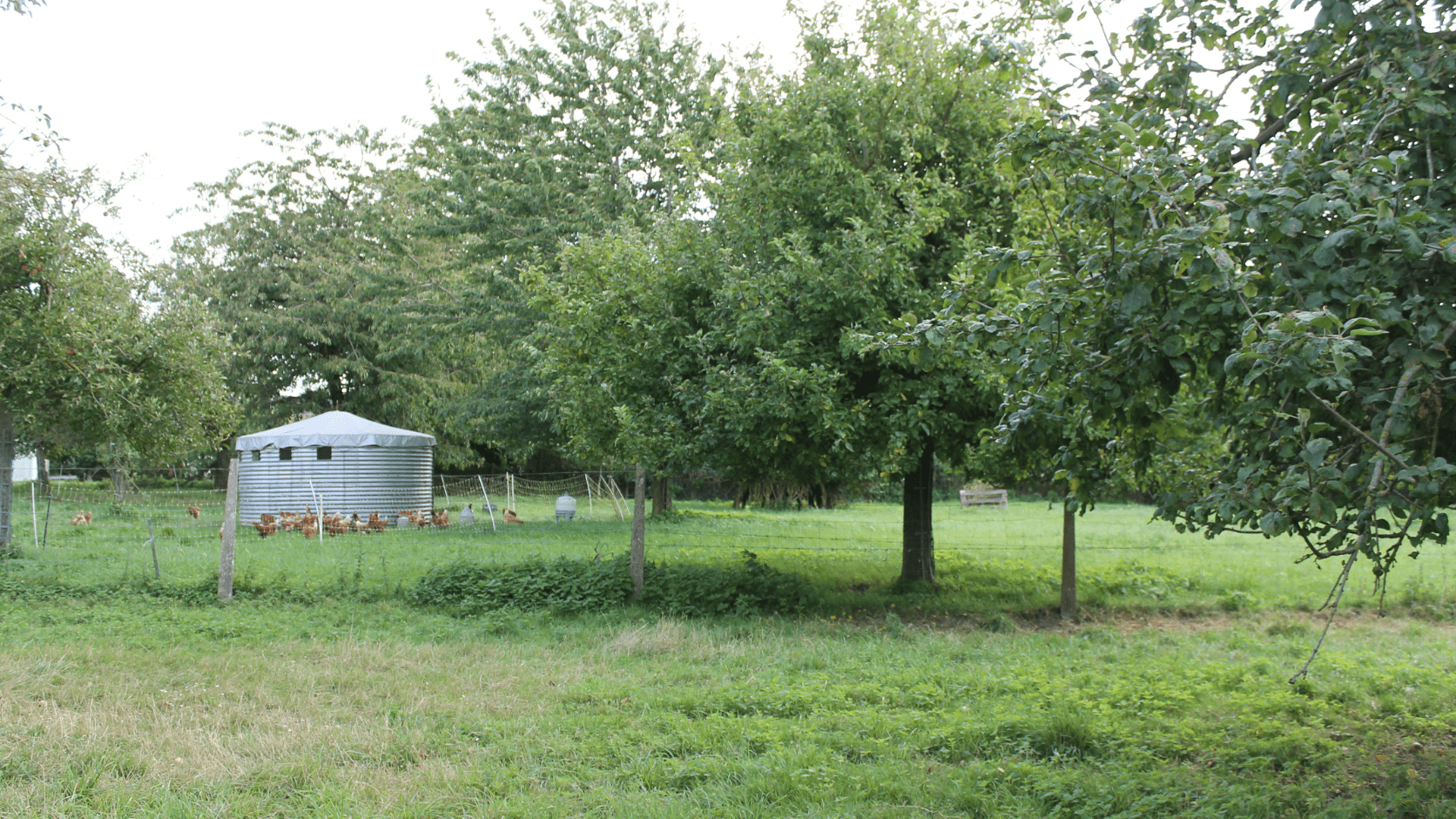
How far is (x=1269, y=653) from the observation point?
805 centimetres

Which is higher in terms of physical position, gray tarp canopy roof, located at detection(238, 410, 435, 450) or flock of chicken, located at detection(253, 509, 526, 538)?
gray tarp canopy roof, located at detection(238, 410, 435, 450)

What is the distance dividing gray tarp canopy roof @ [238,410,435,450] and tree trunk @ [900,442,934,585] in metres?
14.6

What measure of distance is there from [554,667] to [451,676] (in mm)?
783

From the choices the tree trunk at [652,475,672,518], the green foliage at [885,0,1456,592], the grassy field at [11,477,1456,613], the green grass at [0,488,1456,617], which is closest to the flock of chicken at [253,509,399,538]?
the grassy field at [11,477,1456,613]

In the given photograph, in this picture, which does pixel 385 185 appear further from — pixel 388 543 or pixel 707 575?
pixel 707 575

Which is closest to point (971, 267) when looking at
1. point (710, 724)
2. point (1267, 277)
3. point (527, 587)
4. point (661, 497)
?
point (1267, 277)

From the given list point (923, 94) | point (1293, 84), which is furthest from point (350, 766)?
point (923, 94)

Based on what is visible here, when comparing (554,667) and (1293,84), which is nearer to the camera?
(1293,84)

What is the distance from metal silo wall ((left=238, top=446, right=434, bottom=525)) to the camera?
2211 cm

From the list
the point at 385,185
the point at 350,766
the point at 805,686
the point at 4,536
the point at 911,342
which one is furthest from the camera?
the point at 385,185

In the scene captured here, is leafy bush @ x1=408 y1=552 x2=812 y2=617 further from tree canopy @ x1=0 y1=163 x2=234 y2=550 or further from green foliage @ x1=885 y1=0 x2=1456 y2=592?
green foliage @ x1=885 y1=0 x2=1456 y2=592

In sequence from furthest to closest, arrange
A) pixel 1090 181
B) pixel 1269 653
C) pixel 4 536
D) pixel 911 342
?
pixel 4 536 < pixel 1269 653 < pixel 911 342 < pixel 1090 181

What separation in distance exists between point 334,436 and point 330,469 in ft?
2.56

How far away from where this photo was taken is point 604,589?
10.5 metres
